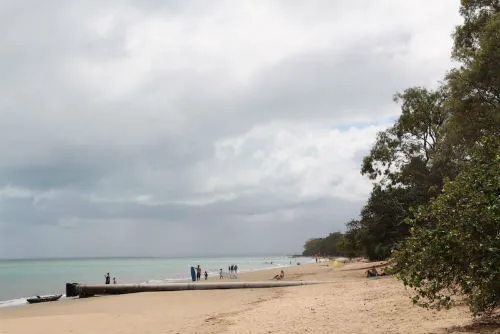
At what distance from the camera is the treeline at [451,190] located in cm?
776

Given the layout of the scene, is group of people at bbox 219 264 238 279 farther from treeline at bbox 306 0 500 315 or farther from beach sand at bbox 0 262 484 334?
beach sand at bbox 0 262 484 334

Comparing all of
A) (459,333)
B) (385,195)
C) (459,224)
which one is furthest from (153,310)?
(385,195)

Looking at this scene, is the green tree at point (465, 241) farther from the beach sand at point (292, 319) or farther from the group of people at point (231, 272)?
the group of people at point (231, 272)

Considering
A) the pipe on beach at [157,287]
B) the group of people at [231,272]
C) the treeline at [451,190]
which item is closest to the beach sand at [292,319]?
the treeline at [451,190]

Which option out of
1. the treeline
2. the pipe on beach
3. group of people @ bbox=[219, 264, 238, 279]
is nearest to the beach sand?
the treeline

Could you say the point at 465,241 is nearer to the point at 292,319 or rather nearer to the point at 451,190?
the point at 451,190

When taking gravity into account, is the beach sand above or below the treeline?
below

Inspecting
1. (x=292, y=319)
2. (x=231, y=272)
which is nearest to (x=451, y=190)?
(x=292, y=319)

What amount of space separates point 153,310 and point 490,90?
18013 millimetres

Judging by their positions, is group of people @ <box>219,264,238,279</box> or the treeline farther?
group of people @ <box>219,264,238,279</box>

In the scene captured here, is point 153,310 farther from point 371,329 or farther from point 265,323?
point 371,329

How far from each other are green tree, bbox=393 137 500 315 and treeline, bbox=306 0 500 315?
17 mm

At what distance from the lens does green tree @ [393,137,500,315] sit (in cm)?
752

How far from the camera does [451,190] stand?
8.68 meters
